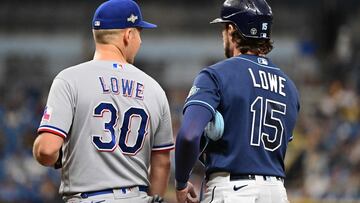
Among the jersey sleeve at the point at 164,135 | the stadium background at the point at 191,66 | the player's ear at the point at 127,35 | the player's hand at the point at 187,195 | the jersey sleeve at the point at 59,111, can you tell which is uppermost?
the player's ear at the point at 127,35

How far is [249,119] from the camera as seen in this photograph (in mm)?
4055

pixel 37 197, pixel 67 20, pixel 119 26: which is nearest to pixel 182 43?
pixel 67 20

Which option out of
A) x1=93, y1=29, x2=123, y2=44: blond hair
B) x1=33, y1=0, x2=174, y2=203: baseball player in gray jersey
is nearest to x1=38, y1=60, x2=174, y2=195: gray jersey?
x1=33, y1=0, x2=174, y2=203: baseball player in gray jersey

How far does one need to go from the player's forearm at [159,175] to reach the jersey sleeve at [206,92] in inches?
18.2

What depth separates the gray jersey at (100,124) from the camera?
4020mm

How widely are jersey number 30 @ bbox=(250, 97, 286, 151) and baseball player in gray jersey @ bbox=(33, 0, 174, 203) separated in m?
0.51

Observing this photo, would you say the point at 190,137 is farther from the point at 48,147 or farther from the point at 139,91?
the point at 48,147

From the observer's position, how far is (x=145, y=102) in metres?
4.22

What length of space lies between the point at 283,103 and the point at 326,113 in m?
10.3

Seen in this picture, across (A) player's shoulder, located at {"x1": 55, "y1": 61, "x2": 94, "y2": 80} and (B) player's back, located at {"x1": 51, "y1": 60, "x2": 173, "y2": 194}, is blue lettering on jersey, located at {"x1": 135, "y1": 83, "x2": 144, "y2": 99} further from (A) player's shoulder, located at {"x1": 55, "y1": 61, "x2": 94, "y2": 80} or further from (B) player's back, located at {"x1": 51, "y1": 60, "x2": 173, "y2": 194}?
(A) player's shoulder, located at {"x1": 55, "y1": 61, "x2": 94, "y2": 80}

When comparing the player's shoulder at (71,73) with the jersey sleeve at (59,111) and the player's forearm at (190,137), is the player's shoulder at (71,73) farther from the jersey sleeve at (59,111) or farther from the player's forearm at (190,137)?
the player's forearm at (190,137)

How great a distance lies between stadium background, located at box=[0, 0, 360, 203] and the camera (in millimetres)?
12750

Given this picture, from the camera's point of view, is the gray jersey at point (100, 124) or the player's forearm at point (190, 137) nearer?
the player's forearm at point (190, 137)

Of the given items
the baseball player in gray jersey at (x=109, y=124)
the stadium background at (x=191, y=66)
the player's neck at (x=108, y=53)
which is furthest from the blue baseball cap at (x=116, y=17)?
the stadium background at (x=191, y=66)
